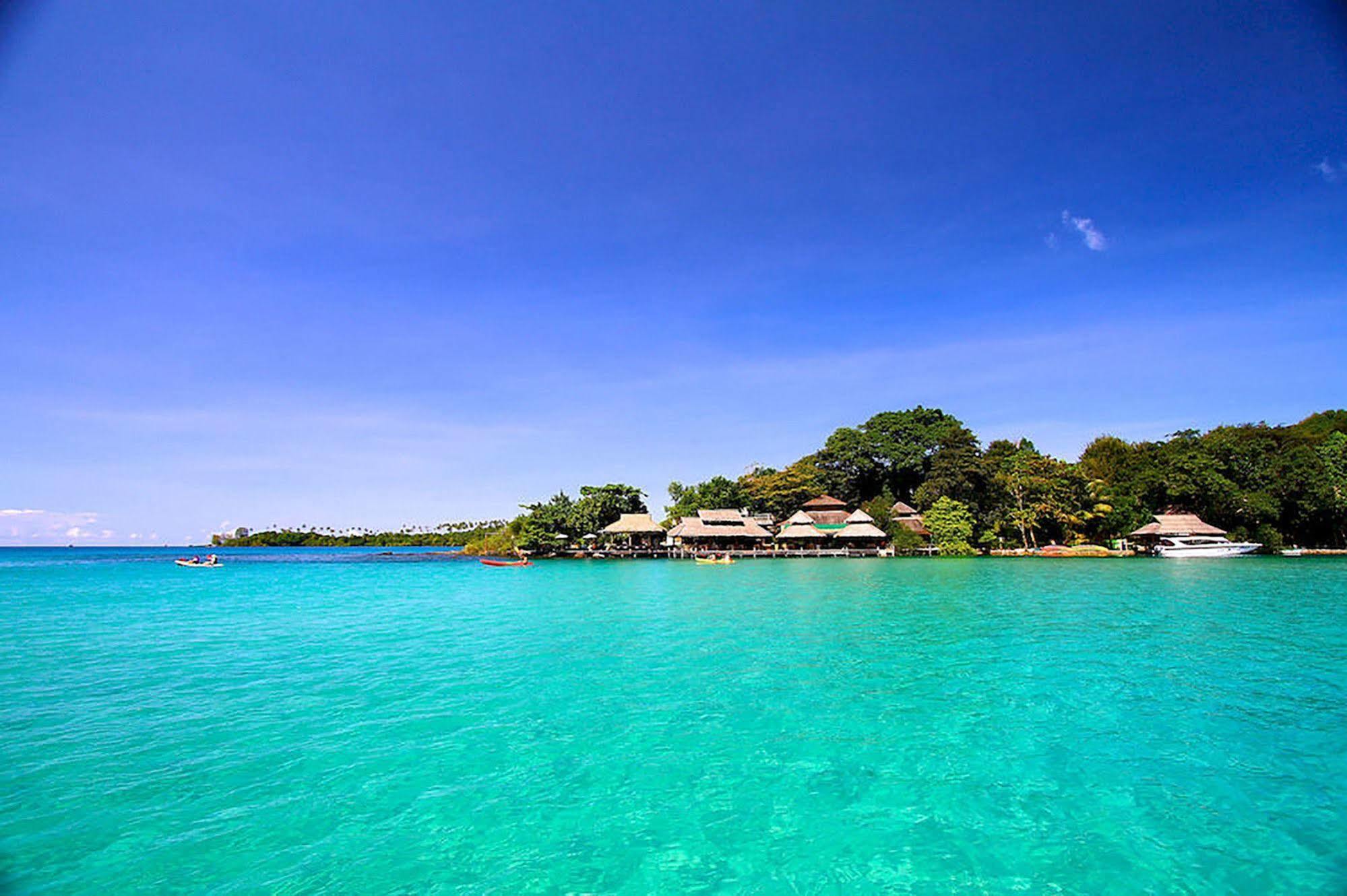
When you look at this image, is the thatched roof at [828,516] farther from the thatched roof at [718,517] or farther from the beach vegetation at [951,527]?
the beach vegetation at [951,527]

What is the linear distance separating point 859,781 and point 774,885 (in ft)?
6.68

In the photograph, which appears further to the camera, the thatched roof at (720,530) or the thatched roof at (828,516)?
the thatched roof at (828,516)

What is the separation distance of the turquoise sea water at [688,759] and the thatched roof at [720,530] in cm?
3224

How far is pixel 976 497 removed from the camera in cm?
4547

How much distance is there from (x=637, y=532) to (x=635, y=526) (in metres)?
0.66

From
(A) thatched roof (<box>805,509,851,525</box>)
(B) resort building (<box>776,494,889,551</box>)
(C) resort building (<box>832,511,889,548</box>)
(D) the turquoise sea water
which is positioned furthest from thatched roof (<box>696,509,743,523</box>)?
(D) the turquoise sea water

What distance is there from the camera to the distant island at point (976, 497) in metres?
37.6

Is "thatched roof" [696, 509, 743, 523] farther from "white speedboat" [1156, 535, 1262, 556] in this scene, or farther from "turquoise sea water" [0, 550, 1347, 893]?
"turquoise sea water" [0, 550, 1347, 893]

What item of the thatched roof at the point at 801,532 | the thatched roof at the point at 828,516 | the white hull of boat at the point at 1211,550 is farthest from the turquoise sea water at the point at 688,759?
the thatched roof at the point at 828,516

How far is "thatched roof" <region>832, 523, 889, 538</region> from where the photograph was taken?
151 ft

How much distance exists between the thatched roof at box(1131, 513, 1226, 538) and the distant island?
70 cm

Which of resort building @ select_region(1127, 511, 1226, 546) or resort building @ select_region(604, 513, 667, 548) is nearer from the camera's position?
resort building @ select_region(1127, 511, 1226, 546)

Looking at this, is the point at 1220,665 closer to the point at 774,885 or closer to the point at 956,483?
the point at 774,885

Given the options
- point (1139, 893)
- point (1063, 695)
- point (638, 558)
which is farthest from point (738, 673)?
point (638, 558)
